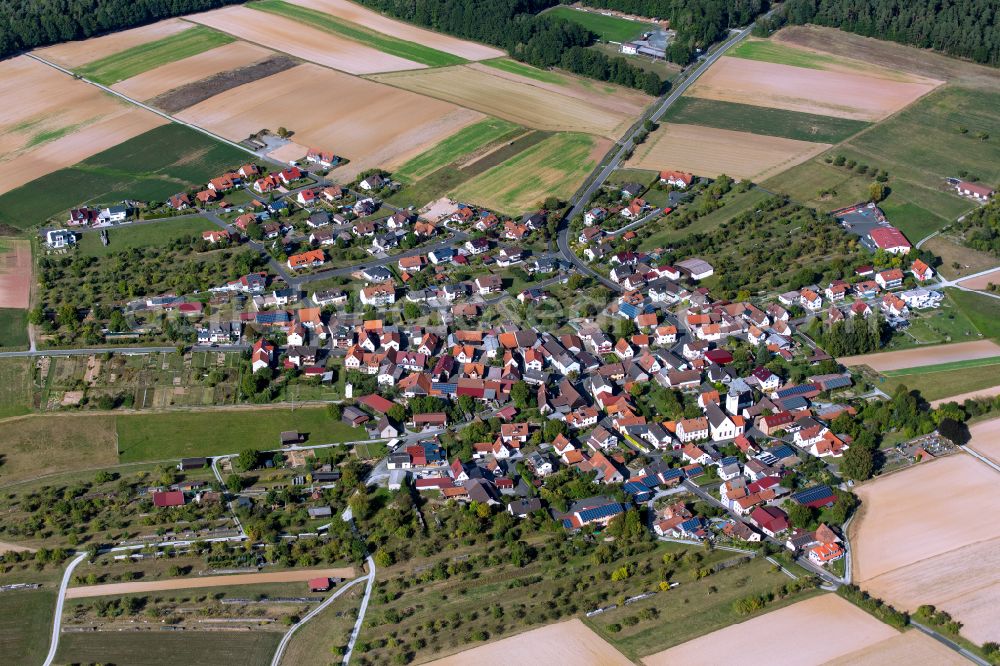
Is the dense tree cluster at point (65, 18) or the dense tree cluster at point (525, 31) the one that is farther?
the dense tree cluster at point (65, 18)

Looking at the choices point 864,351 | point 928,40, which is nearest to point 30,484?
point 864,351

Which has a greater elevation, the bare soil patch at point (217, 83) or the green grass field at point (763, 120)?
the green grass field at point (763, 120)

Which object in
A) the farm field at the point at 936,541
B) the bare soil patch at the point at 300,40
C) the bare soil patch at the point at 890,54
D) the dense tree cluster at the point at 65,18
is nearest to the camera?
the farm field at the point at 936,541

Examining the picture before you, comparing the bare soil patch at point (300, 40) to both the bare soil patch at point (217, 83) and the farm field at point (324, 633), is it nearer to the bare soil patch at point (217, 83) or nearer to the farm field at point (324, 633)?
the bare soil patch at point (217, 83)

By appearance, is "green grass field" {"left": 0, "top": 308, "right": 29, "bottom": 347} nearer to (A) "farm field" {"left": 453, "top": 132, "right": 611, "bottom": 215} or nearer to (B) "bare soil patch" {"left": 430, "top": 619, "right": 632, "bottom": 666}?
(A) "farm field" {"left": 453, "top": 132, "right": 611, "bottom": 215}

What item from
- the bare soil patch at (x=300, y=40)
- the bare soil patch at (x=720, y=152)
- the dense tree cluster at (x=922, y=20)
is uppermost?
the dense tree cluster at (x=922, y=20)

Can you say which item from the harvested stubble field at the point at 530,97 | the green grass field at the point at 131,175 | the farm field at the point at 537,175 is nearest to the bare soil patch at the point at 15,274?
the green grass field at the point at 131,175
